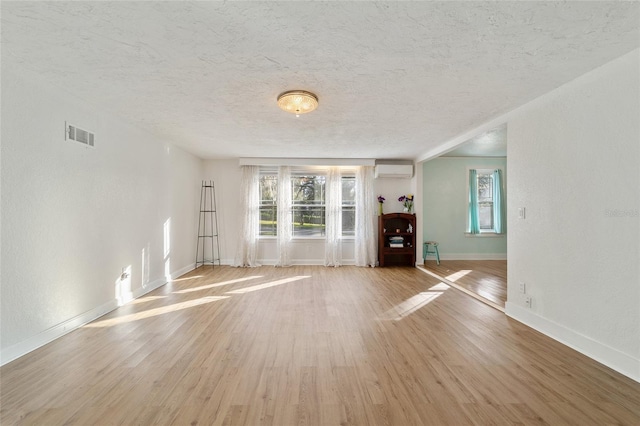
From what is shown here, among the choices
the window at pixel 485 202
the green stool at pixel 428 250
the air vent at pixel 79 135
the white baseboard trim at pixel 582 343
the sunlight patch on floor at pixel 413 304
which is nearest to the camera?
the white baseboard trim at pixel 582 343

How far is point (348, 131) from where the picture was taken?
3947mm

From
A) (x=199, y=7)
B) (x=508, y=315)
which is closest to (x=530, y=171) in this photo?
(x=508, y=315)

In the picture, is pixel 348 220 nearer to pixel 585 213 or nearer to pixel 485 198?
pixel 485 198

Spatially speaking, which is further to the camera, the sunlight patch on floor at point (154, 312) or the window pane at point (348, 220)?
the window pane at point (348, 220)

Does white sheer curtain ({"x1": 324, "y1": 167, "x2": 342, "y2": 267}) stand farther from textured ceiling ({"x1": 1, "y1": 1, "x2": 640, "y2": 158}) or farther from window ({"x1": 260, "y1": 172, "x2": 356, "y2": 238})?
textured ceiling ({"x1": 1, "y1": 1, "x2": 640, "y2": 158})

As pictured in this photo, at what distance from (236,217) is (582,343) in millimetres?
5841

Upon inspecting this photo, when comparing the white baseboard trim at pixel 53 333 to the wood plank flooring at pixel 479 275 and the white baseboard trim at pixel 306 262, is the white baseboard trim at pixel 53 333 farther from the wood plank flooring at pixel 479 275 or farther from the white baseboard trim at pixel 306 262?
the wood plank flooring at pixel 479 275

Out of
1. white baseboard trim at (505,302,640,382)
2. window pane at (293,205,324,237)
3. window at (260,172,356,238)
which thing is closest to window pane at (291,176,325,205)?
window at (260,172,356,238)

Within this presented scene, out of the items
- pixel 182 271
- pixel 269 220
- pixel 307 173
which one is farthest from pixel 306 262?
pixel 182 271

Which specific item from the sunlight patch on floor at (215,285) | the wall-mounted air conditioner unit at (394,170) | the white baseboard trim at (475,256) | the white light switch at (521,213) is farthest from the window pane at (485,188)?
the sunlight patch on floor at (215,285)

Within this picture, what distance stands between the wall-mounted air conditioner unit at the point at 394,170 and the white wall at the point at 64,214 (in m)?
4.38

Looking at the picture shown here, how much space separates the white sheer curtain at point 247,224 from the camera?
6.05 m

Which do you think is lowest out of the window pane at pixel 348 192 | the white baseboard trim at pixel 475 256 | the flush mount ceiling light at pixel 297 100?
the white baseboard trim at pixel 475 256

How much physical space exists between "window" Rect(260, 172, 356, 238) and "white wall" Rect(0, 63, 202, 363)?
254cm
